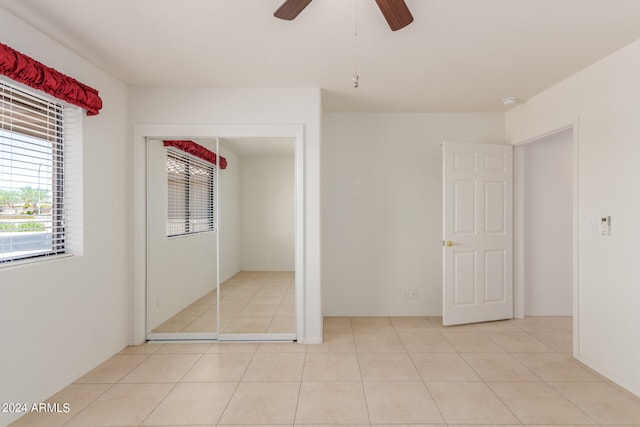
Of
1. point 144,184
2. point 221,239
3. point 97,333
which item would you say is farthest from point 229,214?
point 97,333

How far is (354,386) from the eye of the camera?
2479 mm

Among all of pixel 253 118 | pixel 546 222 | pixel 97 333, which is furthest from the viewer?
pixel 546 222

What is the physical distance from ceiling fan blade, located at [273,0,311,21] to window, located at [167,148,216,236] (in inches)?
76.5

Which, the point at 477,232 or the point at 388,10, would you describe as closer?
the point at 388,10

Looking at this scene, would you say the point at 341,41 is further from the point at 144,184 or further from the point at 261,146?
the point at 144,184

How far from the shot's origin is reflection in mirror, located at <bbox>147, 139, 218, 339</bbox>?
11.0 ft

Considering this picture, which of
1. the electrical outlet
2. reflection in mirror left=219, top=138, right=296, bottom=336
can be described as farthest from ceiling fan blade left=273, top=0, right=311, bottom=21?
the electrical outlet

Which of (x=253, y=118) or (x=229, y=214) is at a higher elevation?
(x=253, y=118)

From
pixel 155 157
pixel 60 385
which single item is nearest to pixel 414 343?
pixel 60 385

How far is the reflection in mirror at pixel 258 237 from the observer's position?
11.1ft

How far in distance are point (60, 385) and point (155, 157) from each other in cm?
203

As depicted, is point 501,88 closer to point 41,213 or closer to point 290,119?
point 290,119

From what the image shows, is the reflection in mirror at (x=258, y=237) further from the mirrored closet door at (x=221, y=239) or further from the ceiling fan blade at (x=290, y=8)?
the ceiling fan blade at (x=290, y=8)

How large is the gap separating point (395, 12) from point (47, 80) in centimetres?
223
